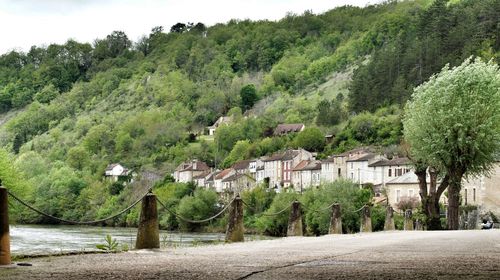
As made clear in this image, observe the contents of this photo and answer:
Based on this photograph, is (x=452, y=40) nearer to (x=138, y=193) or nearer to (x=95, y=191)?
(x=138, y=193)

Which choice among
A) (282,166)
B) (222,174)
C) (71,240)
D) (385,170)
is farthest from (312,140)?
(71,240)

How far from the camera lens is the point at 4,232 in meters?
11.5

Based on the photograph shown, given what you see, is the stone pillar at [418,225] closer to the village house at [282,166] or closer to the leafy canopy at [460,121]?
the leafy canopy at [460,121]

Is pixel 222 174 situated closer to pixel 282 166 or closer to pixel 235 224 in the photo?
pixel 282 166

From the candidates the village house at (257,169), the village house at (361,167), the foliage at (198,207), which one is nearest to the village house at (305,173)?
the village house at (361,167)

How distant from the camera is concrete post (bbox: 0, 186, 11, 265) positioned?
10933 millimetres

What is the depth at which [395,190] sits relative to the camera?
105 m

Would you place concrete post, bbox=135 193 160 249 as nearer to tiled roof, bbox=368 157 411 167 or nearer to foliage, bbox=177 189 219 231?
foliage, bbox=177 189 219 231

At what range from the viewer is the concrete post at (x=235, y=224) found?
20562 mm

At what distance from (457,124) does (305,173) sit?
358 ft

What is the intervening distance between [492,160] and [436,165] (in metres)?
3.42

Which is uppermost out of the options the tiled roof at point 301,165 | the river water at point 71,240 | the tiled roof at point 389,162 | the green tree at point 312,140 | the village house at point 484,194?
the green tree at point 312,140

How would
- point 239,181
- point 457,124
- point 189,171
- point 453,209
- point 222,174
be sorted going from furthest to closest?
point 189,171 < point 222,174 < point 239,181 < point 453,209 < point 457,124

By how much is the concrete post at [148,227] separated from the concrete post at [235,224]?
4.55m
